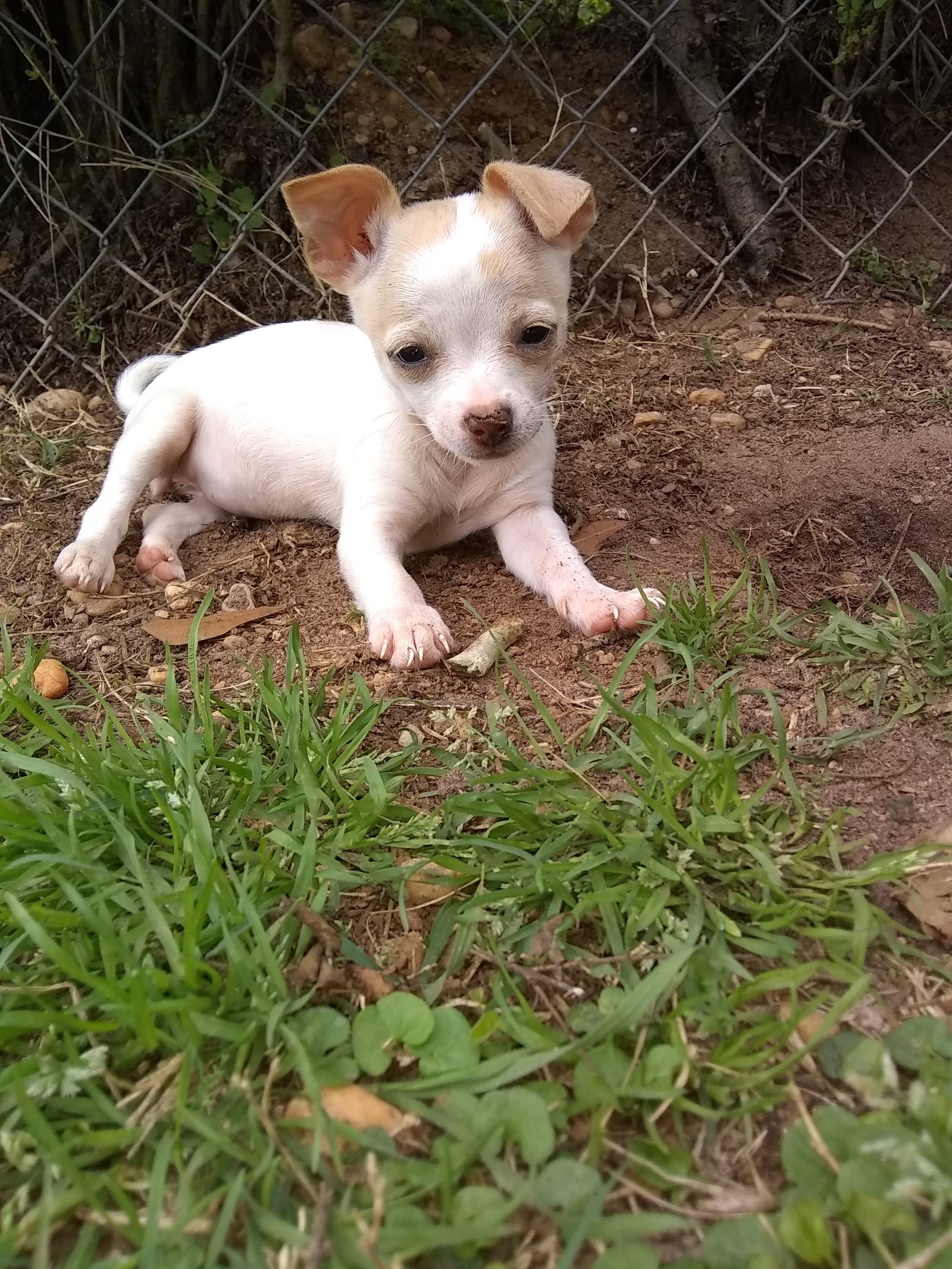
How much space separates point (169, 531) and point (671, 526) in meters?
1.84

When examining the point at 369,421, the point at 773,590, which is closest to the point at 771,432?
the point at 773,590

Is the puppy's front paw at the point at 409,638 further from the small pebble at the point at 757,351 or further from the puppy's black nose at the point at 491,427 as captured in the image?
the small pebble at the point at 757,351

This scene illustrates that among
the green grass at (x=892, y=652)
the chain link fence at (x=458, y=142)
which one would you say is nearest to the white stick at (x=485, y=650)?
the green grass at (x=892, y=652)

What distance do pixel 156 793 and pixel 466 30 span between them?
4.89m

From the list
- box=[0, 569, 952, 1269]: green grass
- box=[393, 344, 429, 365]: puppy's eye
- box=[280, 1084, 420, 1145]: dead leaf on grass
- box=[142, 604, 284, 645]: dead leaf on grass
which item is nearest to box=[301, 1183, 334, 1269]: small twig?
box=[0, 569, 952, 1269]: green grass

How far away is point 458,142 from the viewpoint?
15.7 feet

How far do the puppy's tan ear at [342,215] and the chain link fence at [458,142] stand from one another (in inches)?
61.8

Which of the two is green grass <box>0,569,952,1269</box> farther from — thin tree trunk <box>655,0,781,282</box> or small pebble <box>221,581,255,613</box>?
thin tree trunk <box>655,0,781,282</box>

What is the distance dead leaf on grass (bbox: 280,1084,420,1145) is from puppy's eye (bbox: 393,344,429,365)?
1.95m

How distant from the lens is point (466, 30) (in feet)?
16.4

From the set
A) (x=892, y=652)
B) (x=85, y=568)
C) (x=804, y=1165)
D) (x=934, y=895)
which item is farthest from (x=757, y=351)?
(x=804, y=1165)

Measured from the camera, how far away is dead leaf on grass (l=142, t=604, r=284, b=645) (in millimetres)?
2646

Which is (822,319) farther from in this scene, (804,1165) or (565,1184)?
(565,1184)

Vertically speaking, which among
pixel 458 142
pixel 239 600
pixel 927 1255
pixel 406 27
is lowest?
pixel 239 600
